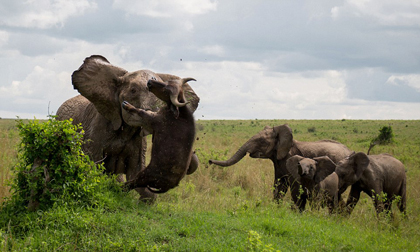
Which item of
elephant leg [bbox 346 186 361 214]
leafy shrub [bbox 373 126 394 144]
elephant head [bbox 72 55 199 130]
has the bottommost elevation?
elephant leg [bbox 346 186 361 214]

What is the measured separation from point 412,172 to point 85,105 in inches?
486

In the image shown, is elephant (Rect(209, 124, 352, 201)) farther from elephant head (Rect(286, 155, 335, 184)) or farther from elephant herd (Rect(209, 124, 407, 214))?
elephant head (Rect(286, 155, 335, 184))

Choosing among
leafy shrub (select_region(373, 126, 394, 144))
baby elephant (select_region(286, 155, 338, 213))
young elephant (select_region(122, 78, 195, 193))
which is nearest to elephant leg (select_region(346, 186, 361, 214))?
baby elephant (select_region(286, 155, 338, 213))

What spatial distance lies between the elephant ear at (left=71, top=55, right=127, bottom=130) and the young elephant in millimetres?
1431

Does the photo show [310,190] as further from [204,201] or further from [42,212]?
[42,212]

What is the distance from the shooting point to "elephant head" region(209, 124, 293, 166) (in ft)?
37.9

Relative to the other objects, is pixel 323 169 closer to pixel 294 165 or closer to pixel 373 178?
pixel 294 165

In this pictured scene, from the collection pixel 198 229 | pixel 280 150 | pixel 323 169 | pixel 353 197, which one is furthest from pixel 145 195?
pixel 353 197

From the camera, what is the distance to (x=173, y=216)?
728 centimetres

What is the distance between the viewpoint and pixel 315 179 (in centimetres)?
1030

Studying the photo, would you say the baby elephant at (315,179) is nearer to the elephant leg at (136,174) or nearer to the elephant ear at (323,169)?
the elephant ear at (323,169)

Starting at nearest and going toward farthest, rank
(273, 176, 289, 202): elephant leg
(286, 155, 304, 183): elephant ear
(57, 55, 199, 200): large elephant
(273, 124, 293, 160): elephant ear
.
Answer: (57, 55, 199, 200): large elephant, (286, 155, 304, 183): elephant ear, (273, 176, 289, 202): elephant leg, (273, 124, 293, 160): elephant ear

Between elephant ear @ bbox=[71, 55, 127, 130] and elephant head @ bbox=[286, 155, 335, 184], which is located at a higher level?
elephant ear @ bbox=[71, 55, 127, 130]

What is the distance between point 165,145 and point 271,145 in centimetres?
544
